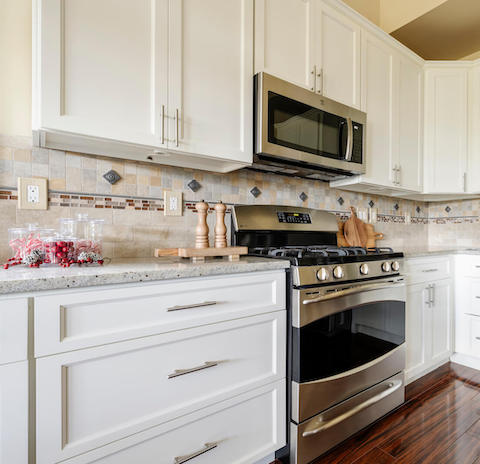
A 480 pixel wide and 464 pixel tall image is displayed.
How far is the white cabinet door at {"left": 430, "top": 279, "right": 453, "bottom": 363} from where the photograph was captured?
2152 mm

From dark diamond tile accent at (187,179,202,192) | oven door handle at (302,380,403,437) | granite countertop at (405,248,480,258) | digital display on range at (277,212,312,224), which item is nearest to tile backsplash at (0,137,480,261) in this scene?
dark diamond tile accent at (187,179,202,192)

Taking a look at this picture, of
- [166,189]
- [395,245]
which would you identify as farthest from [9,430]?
Result: [395,245]

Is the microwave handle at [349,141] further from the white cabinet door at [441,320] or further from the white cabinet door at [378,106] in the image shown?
the white cabinet door at [441,320]

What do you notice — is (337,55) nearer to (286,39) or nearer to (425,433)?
(286,39)

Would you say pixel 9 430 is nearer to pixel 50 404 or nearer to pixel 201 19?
pixel 50 404

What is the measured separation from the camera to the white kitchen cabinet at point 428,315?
197 centimetres

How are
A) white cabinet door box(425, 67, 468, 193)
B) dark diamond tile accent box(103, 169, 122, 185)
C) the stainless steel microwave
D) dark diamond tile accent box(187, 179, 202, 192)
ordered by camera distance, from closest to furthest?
dark diamond tile accent box(103, 169, 122, 185)
the stainless steel microwave
dark diamond tile accent box(187, 179, 202, 192)
white cabinet door box(425, 67, 468, 193)

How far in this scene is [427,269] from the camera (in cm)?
210

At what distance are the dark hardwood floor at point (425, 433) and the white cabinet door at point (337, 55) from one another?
1.90m

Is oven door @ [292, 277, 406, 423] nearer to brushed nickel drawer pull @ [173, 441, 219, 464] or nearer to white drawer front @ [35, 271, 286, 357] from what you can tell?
white drawer front @ [35, 271, 286, 357]

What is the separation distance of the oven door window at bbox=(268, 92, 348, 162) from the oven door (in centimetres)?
81

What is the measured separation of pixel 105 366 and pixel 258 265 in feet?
2.01

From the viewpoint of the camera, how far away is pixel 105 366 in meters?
0.87

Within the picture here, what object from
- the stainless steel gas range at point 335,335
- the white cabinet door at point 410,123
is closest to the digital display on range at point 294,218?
the stainless steel gas range at point 335,335
